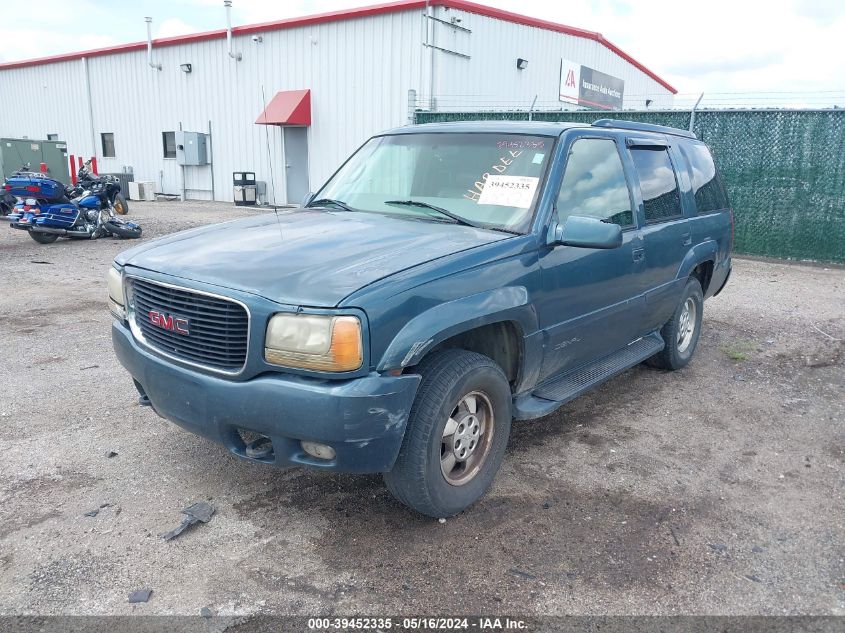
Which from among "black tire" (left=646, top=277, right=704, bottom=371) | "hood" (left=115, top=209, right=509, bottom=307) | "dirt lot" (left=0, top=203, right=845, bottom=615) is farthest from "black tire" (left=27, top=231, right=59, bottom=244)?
"black tire" (left=646, top=277, right=704, bottom=371)

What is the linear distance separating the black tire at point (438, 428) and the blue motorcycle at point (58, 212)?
11.1 m

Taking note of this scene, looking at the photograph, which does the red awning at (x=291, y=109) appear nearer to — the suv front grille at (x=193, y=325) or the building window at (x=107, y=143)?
the building window at (x=107, y=143)

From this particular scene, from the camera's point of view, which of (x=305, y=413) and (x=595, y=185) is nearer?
(x=305, y=413)

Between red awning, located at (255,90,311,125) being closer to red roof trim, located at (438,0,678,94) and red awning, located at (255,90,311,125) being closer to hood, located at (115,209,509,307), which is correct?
red roof trim, located at (438,0,678,94)

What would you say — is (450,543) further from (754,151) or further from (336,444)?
(754,151)

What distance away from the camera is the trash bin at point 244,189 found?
65.7 ft

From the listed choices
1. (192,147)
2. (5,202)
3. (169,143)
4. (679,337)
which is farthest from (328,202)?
(169,143)

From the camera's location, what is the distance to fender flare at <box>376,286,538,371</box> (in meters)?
2.75

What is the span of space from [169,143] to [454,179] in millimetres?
22582

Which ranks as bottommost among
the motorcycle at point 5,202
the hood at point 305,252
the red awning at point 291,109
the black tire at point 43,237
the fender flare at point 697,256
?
the black tire at point 43,237

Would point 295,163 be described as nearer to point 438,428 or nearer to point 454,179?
point 454,179

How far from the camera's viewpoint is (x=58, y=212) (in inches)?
465

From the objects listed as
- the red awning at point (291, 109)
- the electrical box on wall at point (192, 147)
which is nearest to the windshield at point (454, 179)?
the red awning at point (291, 109)

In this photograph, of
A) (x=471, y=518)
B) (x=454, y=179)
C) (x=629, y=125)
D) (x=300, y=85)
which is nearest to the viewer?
(x=471, y=518)
